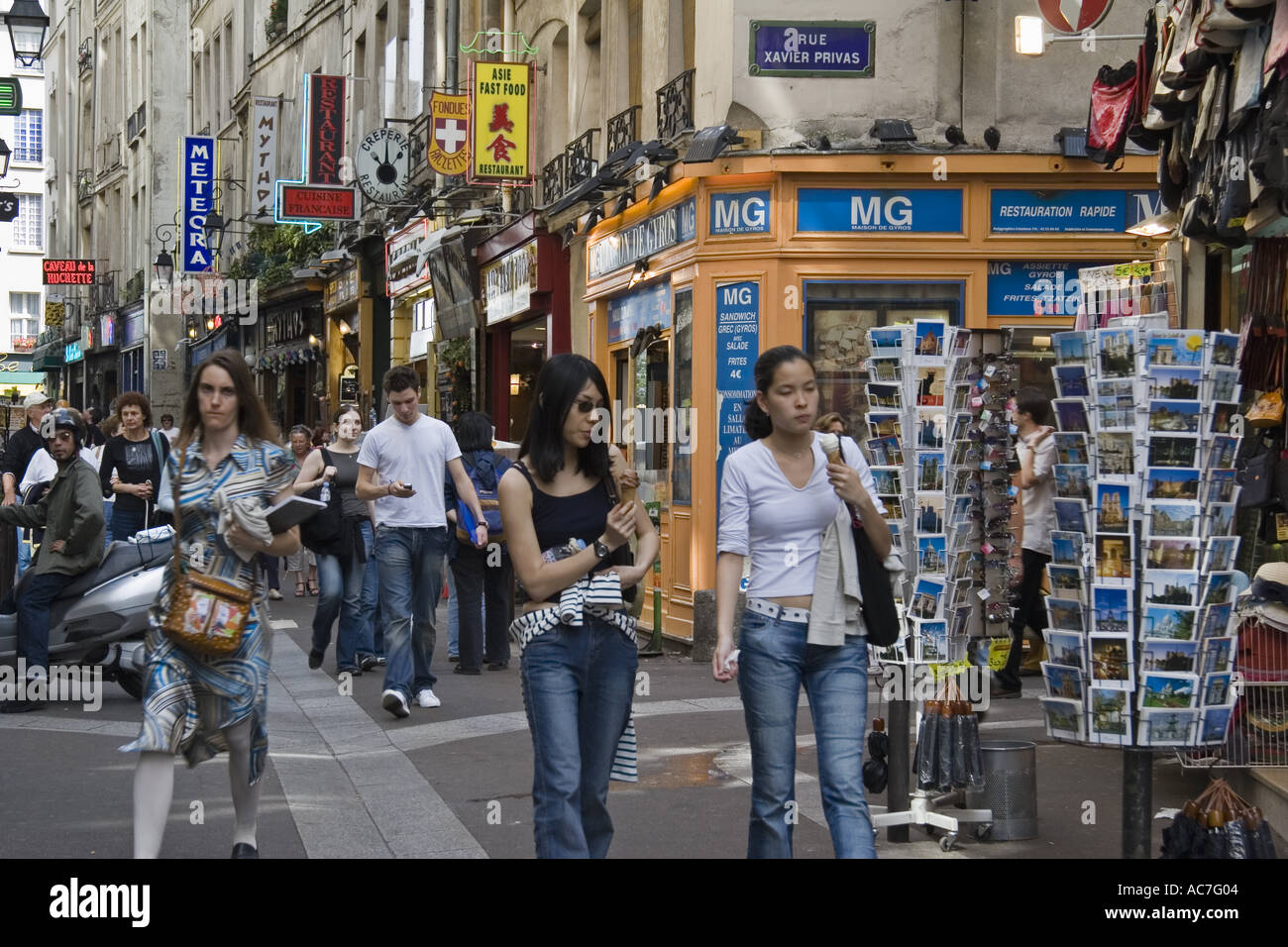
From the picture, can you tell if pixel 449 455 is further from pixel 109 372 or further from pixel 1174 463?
pixel 109 372

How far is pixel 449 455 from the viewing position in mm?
10695

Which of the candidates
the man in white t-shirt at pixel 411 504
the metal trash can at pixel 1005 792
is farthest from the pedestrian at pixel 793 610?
the man in white t-shirt at pixel 411 504

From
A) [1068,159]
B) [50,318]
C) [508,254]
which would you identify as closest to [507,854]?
[1068,159]

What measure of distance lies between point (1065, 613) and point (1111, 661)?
24 cm

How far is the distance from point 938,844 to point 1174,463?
1926 millimetres

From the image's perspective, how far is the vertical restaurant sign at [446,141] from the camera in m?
20.9

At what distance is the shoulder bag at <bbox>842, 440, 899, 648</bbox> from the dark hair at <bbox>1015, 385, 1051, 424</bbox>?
20.1ft

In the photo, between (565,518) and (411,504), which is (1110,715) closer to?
(565,518)

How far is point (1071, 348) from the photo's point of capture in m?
6.11

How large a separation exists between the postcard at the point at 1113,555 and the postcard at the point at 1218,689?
0.50m

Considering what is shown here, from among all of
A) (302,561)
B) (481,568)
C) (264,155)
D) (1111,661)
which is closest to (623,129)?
(302,561)

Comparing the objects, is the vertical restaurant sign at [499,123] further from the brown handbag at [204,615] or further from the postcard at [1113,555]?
the postcard at [1113,555]

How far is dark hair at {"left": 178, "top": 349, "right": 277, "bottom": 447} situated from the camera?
19.9 feet

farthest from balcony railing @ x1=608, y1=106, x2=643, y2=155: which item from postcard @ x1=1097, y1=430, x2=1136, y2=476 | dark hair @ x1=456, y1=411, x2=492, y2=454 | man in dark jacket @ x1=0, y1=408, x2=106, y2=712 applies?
postcard @ x1=1097, y1=430, x2=1136, y2=476
